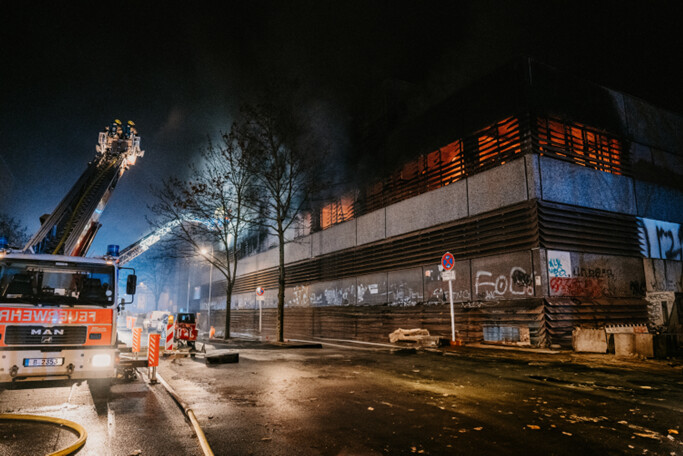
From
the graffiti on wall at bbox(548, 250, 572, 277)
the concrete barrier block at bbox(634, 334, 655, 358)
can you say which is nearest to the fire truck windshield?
the graffiti on wall at bbox(548, 250, 572, 277)

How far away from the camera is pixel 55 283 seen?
7051 mm

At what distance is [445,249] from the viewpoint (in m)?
16.1

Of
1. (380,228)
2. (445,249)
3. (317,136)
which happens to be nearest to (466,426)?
(445,249)

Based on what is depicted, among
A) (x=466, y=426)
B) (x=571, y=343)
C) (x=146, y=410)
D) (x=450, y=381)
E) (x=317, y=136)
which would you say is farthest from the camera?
(x=317, y=136)

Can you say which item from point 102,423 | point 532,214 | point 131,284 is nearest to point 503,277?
point 532,214

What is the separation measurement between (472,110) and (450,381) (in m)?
11.5

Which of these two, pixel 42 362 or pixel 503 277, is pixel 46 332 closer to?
pixel 42 362

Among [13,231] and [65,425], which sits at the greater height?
[13,231]

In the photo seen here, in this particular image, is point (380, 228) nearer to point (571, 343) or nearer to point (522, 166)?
point (522, 166)

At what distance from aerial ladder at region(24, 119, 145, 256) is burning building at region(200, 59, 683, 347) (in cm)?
1138

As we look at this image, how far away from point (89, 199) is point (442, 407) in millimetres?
9846

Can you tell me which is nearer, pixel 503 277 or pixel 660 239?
pixel 503 277

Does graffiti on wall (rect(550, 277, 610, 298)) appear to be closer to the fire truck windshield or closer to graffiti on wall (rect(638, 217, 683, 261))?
graffiti on wall (rect(638, 217, 683, 261))

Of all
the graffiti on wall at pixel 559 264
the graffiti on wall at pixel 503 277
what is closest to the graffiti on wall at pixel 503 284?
the graffiti on wall at pixel 503 277
